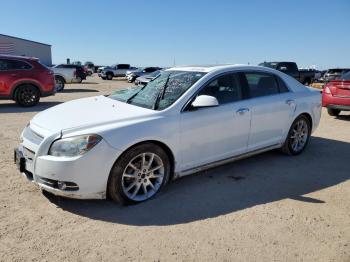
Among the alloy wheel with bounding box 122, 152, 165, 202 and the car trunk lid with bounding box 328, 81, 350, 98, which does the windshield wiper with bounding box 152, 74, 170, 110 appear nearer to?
the alloy wheel with bounding box 122, 152, 165, 202

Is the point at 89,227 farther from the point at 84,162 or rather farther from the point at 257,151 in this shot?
the point at 257,151

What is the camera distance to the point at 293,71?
2202cm

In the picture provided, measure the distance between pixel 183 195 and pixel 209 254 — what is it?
4.15 ft

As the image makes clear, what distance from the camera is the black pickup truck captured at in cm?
2038

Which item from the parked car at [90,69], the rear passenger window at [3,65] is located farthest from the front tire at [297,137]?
the parked car at [90,69]

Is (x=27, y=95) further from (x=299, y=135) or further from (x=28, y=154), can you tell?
(x=299, y=135)

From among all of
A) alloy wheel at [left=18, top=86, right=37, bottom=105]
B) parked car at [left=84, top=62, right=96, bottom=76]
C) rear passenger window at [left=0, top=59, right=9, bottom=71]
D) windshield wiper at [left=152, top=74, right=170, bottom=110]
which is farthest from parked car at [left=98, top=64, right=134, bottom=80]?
windshield wiper at [left=152, top=74, right=170, bottom=110]

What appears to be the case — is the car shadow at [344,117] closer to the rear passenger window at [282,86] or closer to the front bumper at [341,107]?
the front bumper at [341,107]

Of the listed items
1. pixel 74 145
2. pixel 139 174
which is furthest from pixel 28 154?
pixel 139 174

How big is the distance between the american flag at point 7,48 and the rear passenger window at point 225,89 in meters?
37.9

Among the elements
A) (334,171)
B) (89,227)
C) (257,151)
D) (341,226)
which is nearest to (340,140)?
(334,171)

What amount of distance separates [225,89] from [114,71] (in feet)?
118

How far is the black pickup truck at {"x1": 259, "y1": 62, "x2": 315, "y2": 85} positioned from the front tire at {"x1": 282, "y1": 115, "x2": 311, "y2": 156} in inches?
563

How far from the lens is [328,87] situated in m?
10.1
